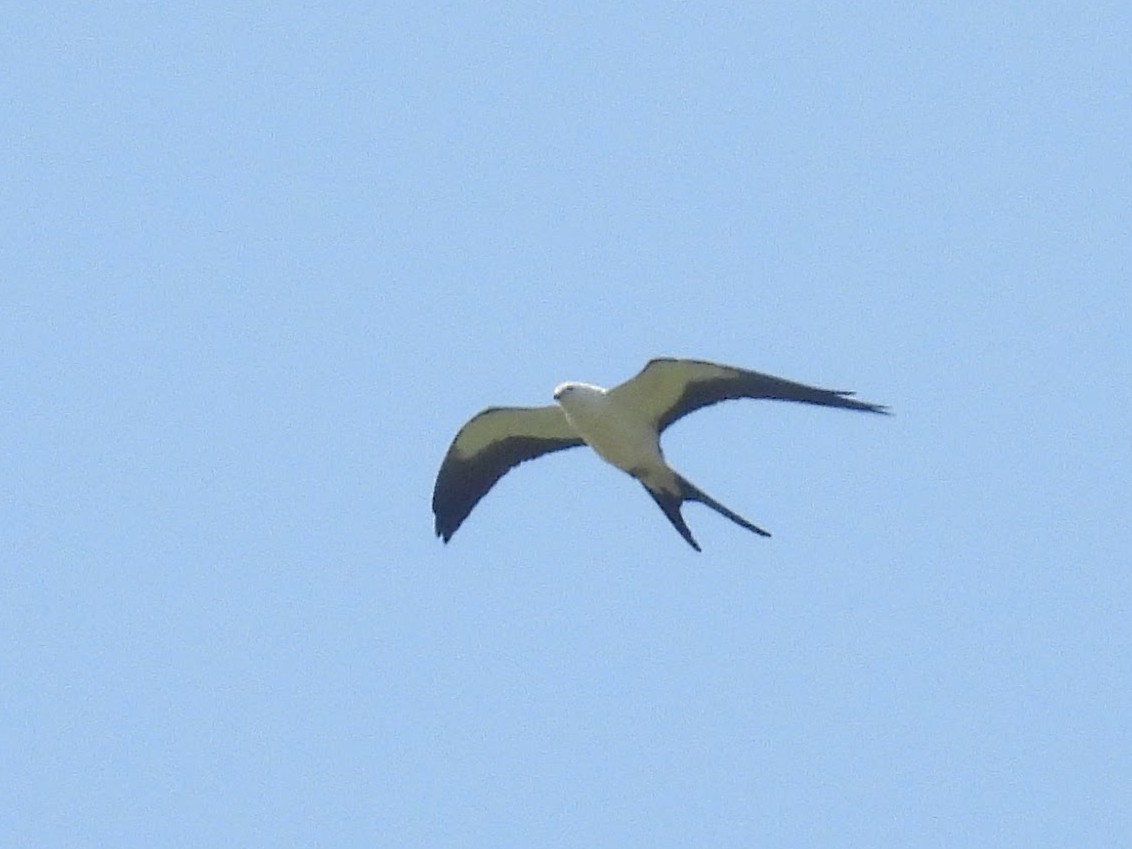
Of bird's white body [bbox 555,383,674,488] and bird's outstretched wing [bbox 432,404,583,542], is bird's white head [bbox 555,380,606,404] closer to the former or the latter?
bird's white body [bbox 555,383,674,488]

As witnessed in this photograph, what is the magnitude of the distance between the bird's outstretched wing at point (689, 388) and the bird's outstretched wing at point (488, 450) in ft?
3.01

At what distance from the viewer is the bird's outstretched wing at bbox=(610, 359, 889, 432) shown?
15.2 m

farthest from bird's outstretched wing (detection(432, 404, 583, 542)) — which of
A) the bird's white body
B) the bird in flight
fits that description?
the bird's white body

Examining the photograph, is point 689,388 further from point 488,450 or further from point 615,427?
point 488,450

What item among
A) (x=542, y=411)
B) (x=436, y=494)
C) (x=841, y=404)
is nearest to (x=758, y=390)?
(x=841, y=404)

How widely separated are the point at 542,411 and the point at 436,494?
1.17m

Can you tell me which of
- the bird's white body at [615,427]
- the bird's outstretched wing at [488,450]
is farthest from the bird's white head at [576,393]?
the bird's outstretched wing at [488,450]

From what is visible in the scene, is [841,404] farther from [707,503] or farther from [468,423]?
[468,423]

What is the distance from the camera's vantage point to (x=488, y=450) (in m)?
16.9

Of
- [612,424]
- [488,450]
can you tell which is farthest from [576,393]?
[488,450]

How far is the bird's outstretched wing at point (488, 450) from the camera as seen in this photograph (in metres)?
16.6

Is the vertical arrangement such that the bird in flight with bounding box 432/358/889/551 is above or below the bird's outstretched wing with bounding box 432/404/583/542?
below

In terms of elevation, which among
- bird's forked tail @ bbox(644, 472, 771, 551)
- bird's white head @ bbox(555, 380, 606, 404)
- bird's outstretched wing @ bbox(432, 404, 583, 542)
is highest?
bird's outstretched wing @ bbox(432, 404, 583, 542)

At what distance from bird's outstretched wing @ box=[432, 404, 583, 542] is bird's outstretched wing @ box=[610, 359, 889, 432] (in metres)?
0.92
